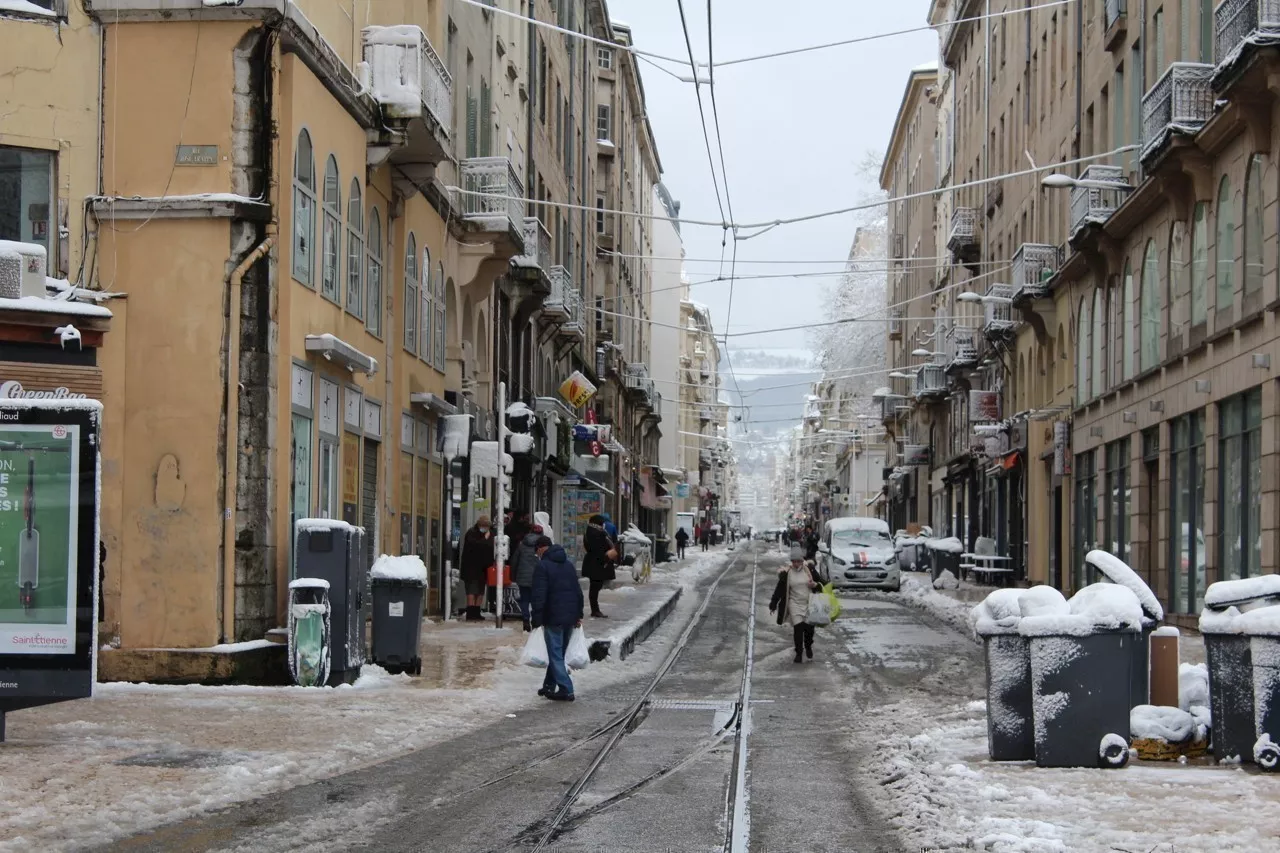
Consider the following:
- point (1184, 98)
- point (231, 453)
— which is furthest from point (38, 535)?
point (1184, 98)

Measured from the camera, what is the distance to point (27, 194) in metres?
18.9

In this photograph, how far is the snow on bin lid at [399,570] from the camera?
61.6 ft

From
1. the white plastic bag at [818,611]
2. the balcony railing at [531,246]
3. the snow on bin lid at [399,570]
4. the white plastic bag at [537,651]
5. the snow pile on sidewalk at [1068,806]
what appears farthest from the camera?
the balcony railing at [531,246]

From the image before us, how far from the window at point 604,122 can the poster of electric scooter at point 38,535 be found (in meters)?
57.2

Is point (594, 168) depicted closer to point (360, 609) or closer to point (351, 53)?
point (351, 53)

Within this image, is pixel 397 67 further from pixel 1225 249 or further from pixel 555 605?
pixel 1225 249

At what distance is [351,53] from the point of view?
2339 centimetres

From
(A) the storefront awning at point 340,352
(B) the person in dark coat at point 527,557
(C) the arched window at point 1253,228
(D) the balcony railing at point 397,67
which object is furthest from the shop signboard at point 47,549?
(C) the arched window at point 1253,228

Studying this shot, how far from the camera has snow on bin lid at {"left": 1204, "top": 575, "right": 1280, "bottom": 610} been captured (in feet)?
38.0

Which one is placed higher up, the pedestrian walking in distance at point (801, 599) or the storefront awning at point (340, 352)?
the storefront awning at point (340, 352)

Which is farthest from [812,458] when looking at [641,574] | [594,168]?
[641,574]

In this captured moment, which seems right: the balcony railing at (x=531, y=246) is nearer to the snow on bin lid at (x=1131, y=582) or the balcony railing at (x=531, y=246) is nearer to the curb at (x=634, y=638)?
the curb at (x=634, y=638)

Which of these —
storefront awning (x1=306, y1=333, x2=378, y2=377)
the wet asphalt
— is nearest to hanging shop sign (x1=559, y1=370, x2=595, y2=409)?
storefront awning (x1=306, y1=333, x2=378, y2=377)

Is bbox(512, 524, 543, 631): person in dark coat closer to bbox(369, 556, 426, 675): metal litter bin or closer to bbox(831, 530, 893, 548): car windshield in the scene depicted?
bbox(369, 556, 426, 675): metal litter bin
